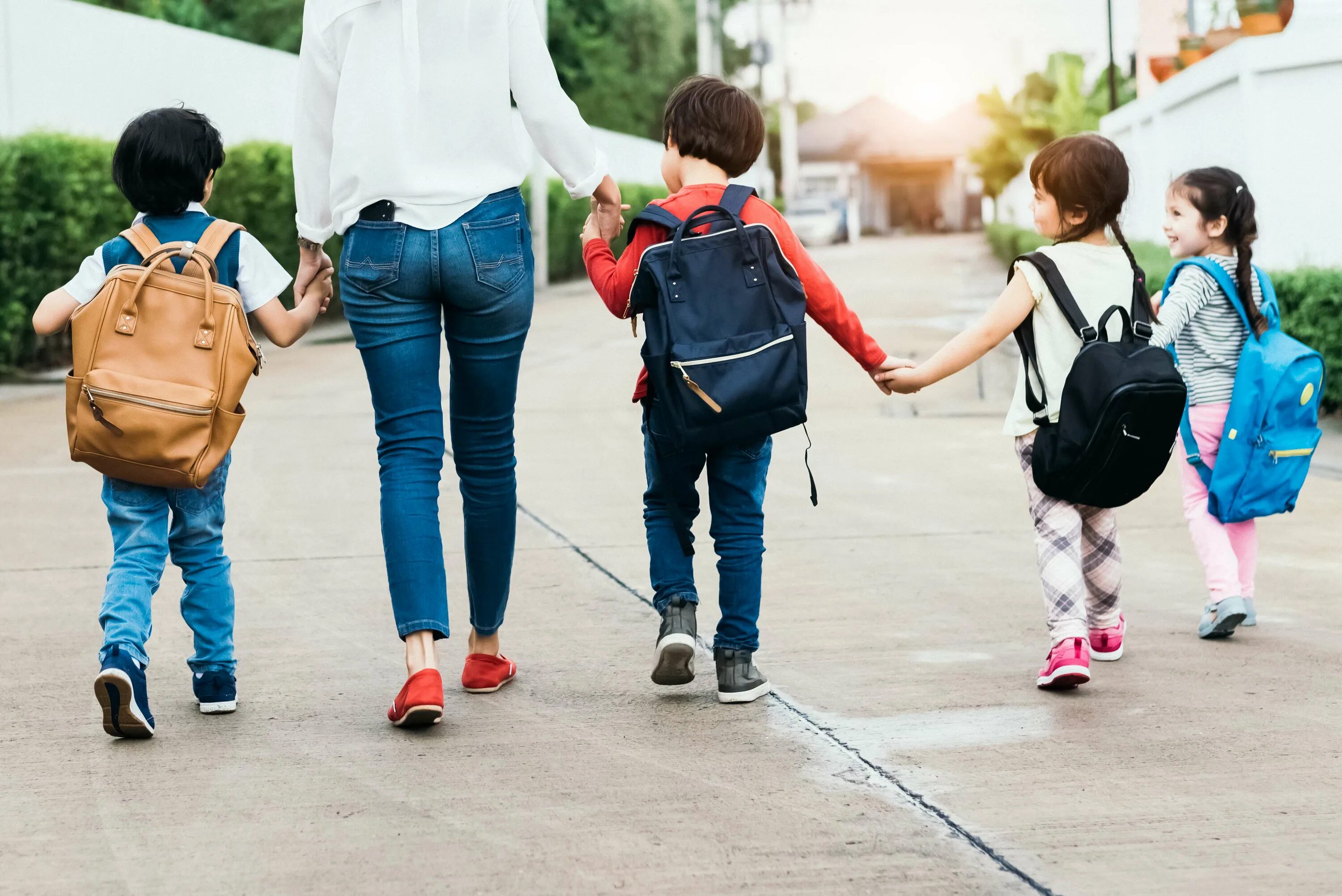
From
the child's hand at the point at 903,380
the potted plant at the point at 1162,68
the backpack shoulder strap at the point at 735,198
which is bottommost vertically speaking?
the child's hand at the point at 903,380

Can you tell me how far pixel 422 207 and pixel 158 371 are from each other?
0.71 meters

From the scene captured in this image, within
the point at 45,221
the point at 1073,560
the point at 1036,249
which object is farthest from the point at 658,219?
the point at 45,221

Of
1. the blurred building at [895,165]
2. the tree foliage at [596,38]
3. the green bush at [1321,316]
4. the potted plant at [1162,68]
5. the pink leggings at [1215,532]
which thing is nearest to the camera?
the pink leggings at [1215,532]

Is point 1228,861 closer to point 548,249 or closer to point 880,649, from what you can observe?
point 880,649

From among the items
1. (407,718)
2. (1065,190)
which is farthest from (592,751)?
(1065,190)

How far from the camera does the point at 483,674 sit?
4.18 metres

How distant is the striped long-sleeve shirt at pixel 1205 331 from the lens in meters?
4.64

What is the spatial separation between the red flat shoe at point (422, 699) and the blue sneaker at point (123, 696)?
1.94ft

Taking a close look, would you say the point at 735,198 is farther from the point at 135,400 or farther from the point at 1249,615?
the point at 1249,615

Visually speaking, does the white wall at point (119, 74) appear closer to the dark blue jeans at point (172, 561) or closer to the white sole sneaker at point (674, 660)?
the dark blue jeans at point (172, 561)

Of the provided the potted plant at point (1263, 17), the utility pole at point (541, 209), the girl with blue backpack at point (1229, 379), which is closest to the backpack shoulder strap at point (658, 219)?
the girl with blue backpack at point (1229, 379)

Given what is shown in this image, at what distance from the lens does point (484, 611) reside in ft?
13.5

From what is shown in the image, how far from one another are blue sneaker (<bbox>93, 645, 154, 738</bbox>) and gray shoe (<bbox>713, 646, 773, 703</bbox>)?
4.45 feet

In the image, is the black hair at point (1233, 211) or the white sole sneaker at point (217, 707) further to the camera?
the black hair at point (1233, 211)
